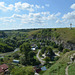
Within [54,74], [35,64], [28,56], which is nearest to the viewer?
[54,74]

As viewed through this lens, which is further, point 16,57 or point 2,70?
point 16,57

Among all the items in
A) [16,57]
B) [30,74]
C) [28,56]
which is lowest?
[16,57]

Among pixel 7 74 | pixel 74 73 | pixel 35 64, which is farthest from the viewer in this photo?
pixel 35 64

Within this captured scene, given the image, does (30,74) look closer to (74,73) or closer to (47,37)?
(74,73)

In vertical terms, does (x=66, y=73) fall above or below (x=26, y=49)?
above

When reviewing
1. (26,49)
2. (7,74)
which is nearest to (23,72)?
(7,74)

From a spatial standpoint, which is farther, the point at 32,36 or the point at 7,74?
the point at 32,36

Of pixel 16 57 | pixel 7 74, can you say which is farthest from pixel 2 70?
pixel 16 57

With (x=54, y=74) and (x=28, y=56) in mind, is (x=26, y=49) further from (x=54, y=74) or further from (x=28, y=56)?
(x=54, y=74)

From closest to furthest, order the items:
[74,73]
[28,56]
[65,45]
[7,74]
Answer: [74,73], [7,74], [28,56], [65,45]
